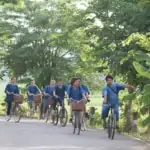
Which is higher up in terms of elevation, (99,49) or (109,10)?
(109,10)

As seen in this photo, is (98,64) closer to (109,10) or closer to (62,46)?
(109,10)

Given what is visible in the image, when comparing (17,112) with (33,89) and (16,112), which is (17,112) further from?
(33,89)

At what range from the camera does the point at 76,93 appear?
735 inches

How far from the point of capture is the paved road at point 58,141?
14008 millimetres

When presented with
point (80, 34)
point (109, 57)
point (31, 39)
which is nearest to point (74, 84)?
point (109, 57)

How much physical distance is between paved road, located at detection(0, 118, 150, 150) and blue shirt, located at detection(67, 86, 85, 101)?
111cm

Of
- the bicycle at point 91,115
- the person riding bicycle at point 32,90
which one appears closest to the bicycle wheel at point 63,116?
the bicycle at point 91,115

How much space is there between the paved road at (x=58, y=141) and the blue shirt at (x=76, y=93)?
1.11m

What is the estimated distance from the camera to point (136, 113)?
2498 centimetres

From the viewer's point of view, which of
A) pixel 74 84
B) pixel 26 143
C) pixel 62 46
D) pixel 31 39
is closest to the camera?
pixel 26 143

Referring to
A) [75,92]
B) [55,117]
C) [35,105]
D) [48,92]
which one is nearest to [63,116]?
[55,117]

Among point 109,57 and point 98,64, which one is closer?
point 109,57

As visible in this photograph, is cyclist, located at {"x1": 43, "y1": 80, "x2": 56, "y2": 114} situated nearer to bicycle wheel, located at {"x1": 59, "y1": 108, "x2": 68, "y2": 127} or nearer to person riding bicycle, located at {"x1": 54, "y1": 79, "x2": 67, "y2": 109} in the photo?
person riding bicycle, located at {"x1": 54, "y1": 79, "x2": 67, "y2": 109}

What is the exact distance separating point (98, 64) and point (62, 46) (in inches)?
497
